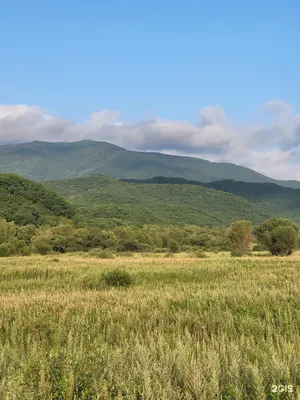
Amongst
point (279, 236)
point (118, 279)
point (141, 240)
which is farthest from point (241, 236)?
point (141, 240)

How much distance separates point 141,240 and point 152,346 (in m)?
88.8

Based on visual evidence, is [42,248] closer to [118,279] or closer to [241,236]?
[241,236]

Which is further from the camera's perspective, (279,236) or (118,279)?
(279,236)

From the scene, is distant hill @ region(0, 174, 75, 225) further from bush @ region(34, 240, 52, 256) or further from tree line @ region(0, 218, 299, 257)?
bush @ region(34, 240, 52, 256)

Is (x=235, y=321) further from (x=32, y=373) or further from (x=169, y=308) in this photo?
(x=32, y=373)

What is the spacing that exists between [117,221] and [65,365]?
159001mm

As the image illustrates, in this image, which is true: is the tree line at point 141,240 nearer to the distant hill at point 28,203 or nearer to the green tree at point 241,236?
the green tree at point 241,236

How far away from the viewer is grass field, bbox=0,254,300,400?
3883 mm

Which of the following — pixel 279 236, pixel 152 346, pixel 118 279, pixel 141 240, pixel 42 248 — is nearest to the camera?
pixel 152 346

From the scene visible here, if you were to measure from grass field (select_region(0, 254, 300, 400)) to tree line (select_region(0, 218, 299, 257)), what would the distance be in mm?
40088

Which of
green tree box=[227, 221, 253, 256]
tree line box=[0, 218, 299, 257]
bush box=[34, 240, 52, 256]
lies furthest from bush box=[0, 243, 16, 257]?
green tree box=[227, 221, 253, 256]

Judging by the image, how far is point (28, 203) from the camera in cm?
15238

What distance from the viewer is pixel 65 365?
4430 mm

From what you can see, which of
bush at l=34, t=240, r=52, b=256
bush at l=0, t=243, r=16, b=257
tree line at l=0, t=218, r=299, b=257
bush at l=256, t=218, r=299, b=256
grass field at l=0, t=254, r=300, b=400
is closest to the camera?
grass field at l=0, t=254, r=300, b=400
